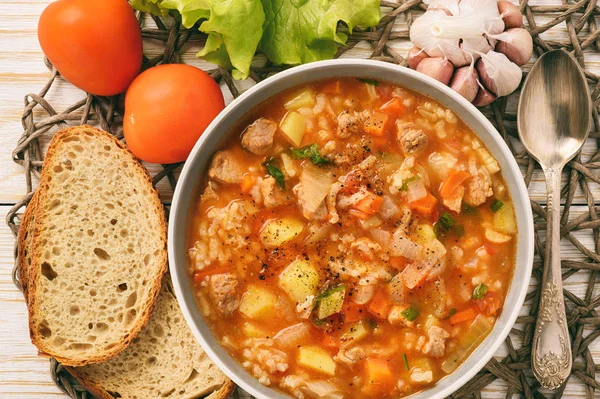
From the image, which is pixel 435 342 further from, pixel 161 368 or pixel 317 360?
pixel 161 368

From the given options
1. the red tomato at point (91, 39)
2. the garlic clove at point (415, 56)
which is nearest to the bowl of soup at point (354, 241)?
the garlic clove at point (415, 56)

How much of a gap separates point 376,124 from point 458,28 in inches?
30.5

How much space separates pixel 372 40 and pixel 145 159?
A: 1678 mm

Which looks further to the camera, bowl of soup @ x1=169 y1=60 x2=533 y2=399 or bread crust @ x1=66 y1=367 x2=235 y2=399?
bread crust @ x1=66 y1=367 x2=235 y2=399

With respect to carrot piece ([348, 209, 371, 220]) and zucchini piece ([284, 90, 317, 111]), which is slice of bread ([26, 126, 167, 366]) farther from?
carrot piece ([348, 209, 371, 220])

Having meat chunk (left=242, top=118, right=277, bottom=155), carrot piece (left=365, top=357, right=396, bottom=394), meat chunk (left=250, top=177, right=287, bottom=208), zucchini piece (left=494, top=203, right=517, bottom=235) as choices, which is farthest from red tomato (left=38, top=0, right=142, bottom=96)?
zucchini piece (left=494, top=203, right=517, bottom=235)

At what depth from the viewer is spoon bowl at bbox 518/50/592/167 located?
378cm

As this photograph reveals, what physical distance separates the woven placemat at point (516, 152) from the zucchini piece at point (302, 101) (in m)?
0.40

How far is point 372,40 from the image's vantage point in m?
3.96

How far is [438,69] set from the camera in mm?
3689

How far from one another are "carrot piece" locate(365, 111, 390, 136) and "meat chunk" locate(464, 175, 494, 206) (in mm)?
605

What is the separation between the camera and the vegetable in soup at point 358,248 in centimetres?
355

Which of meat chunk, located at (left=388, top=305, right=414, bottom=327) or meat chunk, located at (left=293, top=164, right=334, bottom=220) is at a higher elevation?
meat chunk, located at (left=293, top=164, right=334, bottom=220)

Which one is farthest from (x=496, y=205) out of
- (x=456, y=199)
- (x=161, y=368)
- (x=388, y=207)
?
(x=161, y=368)
